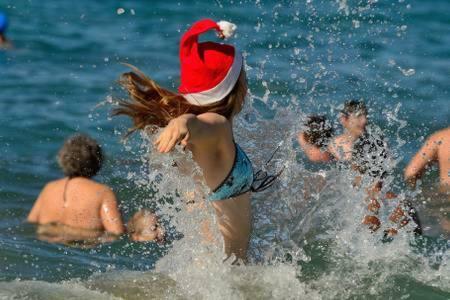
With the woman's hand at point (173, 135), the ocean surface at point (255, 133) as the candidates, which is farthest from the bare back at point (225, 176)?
the woman's hand at point (173, 135)

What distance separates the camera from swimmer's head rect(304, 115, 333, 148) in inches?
302

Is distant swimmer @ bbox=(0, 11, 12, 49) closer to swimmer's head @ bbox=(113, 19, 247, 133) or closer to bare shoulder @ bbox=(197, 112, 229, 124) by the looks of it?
swimmer's head @ bbox=(113, 19, 247, 133)

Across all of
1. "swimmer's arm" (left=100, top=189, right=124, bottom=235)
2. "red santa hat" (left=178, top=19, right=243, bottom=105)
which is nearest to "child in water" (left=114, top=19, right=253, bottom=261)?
"red santa hat" (left=178, top=19, right=243, bottom=105)

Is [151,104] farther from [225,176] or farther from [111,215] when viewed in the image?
[111,215]

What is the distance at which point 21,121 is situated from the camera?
10297mm

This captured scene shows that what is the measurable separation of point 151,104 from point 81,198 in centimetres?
272

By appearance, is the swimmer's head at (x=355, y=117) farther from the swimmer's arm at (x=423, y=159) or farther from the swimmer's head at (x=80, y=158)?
the swimmer's head at (x=80, y=158)

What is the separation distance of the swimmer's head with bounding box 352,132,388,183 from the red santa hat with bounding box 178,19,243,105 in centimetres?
237

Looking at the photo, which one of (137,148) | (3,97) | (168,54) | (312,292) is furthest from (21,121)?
(312,292)

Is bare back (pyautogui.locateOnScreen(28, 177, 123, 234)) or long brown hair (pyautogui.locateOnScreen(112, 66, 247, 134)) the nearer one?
long brown hair (pyautogui.locateOnScreen(112, 66, 247, 134))

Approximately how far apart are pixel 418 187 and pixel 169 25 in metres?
7.64

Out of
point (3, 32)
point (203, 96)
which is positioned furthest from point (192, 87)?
point (3, 32)

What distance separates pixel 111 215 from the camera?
6.96 meters

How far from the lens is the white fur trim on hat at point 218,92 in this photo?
4.48 meters
